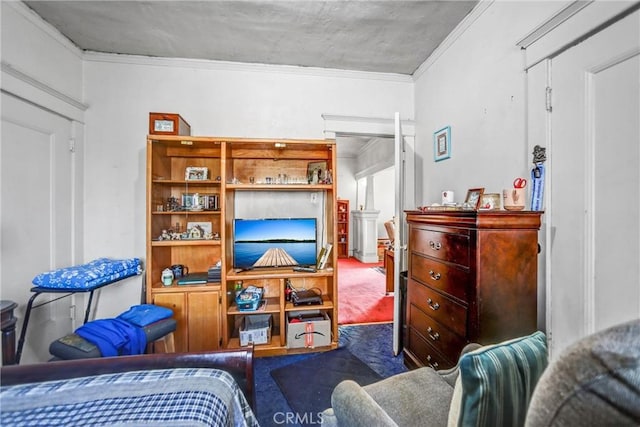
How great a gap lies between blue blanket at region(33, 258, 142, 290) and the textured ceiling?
1.94 m

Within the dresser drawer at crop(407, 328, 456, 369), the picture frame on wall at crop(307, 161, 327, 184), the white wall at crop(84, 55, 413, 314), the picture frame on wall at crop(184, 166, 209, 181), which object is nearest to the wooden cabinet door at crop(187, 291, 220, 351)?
the white wall at crop(84, 55, 413, 314)

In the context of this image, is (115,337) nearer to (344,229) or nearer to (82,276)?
(82,276)

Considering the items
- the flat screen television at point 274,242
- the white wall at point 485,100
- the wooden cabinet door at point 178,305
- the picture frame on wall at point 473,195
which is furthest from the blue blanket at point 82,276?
the white wall at point 485,100

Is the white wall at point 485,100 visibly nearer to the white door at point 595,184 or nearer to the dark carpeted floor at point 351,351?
the white door at point 595,184

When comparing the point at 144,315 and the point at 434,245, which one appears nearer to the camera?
the point at 434,245

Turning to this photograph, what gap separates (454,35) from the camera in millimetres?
2111

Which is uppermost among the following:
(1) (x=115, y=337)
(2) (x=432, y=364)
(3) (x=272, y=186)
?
(3) (x=272, y=186)

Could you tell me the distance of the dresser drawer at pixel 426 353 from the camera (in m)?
1.55

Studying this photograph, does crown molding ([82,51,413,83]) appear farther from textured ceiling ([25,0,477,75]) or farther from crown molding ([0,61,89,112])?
crown molding ([0,61,89,112])

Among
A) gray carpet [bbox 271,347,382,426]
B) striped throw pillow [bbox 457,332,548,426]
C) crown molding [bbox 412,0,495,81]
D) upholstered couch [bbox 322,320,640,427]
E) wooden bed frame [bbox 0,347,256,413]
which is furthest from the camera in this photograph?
crown molding [bbox 412,0,495,81]

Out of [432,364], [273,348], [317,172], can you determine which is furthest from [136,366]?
[317,172]

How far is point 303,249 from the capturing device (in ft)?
8.46

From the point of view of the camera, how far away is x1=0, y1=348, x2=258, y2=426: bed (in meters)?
0.79

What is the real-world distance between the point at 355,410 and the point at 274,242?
179cm
